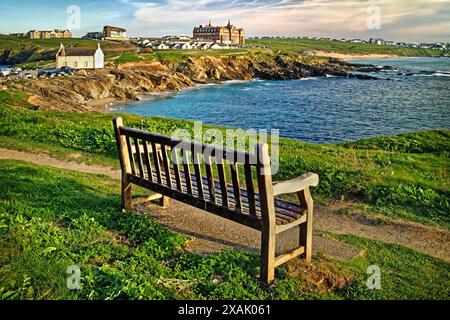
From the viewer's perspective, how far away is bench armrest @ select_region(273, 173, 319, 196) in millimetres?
5387

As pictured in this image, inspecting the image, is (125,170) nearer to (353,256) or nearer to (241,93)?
(353,256)

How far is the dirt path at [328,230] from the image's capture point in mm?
6688

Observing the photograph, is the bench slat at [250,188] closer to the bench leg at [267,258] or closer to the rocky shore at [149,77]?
the bench leg at [267,258]

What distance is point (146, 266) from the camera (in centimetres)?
563

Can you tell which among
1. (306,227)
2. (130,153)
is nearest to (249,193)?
(306,227)

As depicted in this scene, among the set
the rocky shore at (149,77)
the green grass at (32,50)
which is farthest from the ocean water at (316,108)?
the green grass at (32,50)

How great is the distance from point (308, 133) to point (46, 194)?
3444 cm

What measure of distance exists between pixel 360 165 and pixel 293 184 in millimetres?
7863

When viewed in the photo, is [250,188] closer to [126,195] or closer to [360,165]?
[126,195]

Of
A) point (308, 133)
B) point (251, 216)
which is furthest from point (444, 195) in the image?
point (308, 133)

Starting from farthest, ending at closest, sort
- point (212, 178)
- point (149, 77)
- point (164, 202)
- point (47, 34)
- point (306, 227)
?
point (47, 34) → point (149, 77) → point (164, 202) → point (212, 178) → point (306, 227)

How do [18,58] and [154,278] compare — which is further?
[18,58]

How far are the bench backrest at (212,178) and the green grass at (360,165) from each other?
4.14 m
